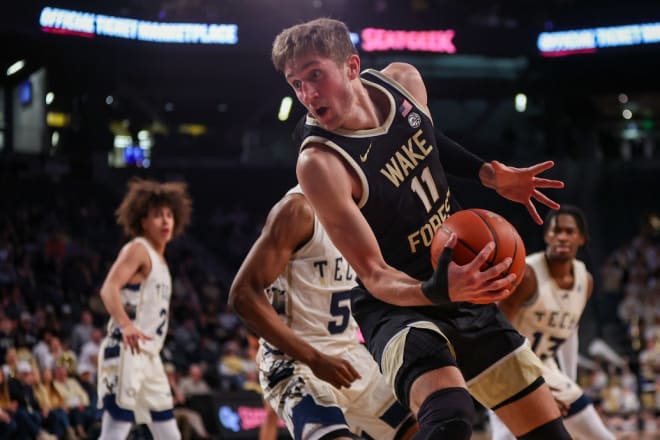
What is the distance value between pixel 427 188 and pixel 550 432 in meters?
1.00

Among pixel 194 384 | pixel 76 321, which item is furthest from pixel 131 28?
pixel 194 384

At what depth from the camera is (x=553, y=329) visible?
6176mm

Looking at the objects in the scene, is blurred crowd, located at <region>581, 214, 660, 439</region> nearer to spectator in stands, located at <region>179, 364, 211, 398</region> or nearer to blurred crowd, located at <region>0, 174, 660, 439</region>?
blurred crowd, located at <region>0, 174, 660, 439</region>

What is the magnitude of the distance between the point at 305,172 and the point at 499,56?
17.1 metres

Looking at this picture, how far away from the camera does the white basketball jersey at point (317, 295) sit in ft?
13.6

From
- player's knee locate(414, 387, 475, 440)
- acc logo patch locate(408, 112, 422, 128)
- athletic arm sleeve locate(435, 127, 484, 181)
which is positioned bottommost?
player's knee locate(414, 387, 475, 440)

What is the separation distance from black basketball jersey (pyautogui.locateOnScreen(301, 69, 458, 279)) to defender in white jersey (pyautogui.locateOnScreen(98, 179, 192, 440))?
3013mm

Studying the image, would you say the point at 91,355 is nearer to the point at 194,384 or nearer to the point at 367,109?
the point at 194,384

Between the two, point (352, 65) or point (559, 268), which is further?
point (559, 268)

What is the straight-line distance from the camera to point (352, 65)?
3.54 m

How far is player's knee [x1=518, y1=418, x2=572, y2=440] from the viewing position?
350 centimetres

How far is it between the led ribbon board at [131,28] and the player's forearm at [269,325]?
522 inches

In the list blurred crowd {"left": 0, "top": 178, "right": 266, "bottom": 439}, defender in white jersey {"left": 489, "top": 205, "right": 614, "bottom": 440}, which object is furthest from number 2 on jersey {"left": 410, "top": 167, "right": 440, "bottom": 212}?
blurred crowd {"left": 0, "top": 178, "right": 266, "bottom": 439}

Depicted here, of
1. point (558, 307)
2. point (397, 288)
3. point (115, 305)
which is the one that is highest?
point (397, 288)
